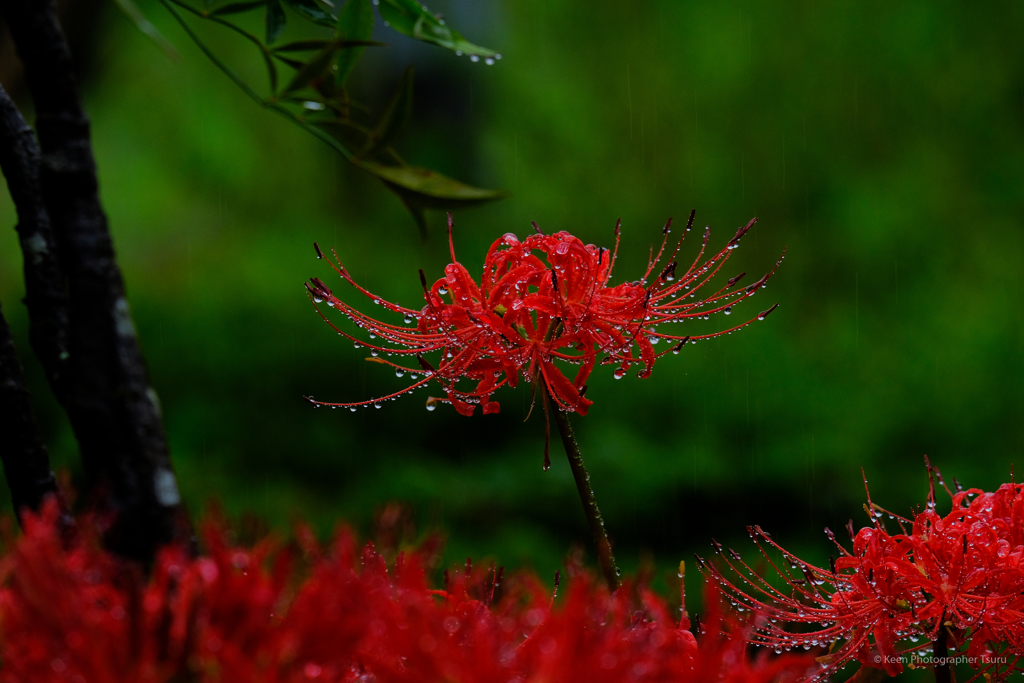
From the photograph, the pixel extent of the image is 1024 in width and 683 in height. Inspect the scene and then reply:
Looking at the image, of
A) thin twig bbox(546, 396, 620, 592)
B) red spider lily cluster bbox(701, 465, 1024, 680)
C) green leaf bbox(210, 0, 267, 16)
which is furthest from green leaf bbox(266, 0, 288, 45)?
red spider lily cluster bbox(701, 465, 1024, 680)

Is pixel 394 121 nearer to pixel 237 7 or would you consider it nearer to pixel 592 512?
pixel 237 7

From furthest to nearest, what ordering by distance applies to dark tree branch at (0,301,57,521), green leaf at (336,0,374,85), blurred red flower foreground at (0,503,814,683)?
green leaf at (336,0,374,85), dark tree branch at (0,301,57,521), blurred red flower foreground at (0,503,814,683)

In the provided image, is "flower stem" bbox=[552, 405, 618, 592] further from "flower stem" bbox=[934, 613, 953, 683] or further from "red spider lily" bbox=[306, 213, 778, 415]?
"flower stem" bbox=[934, 613, 953, 683]

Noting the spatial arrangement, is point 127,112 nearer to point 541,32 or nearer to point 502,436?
point 541,32

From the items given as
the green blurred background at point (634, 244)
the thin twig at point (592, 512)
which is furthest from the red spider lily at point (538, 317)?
the green blurred background at point (634, 244)

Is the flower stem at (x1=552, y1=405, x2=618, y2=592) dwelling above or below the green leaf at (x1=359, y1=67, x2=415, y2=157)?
below

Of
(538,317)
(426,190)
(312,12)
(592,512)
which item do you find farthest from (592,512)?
(312,12)

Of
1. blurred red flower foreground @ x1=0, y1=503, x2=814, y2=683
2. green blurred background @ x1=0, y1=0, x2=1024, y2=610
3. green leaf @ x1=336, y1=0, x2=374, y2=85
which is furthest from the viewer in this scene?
green blurred background @ x1=0, y1=0, x2=1024, y2=610

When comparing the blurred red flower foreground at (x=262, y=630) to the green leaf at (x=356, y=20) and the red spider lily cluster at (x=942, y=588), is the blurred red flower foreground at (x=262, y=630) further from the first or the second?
the green leaf at (x=356, y=20)
